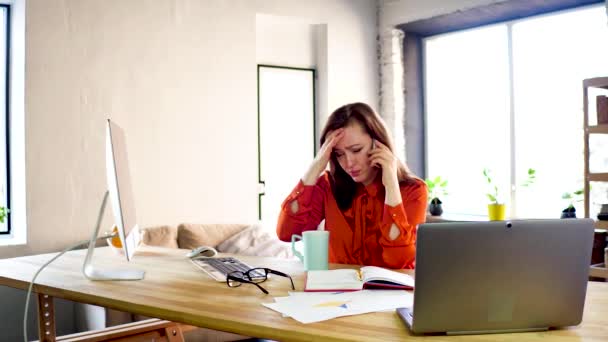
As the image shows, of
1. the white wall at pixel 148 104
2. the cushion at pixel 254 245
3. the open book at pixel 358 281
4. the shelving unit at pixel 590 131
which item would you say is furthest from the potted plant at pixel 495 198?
the open book at pixel 358 281

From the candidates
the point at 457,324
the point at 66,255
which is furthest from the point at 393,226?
the point at 66,255

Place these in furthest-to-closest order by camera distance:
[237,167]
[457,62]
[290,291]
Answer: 1. [457,62]
2. [237,167]
3. [290,291]

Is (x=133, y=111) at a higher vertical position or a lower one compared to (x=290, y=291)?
higher

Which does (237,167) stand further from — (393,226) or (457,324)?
(457,324)

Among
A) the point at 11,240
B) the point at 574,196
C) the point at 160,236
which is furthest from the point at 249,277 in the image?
the point at 574,196

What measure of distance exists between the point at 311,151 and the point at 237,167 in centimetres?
82

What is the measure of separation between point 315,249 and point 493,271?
0.82 m

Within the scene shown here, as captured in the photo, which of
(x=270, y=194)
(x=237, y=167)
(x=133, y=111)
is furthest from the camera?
(x=270, y=194)

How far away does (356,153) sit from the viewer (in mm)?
2541

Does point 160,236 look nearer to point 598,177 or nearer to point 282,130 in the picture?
point 282,130

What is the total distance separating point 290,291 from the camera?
1.77 m

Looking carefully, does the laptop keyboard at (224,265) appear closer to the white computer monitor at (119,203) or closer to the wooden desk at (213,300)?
the wooden desk at (213,300)

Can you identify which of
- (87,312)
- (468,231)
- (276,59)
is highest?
(276,59)

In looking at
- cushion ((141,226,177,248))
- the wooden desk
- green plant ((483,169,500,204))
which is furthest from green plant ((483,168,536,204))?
the wooden desk
